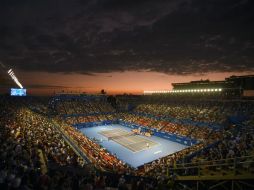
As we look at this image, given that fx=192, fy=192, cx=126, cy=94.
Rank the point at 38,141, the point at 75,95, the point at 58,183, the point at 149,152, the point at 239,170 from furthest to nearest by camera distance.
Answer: the point at 75,95 < the point at 149,152 < the point at 38,141 < the point at 239,170 < the point at 58,183

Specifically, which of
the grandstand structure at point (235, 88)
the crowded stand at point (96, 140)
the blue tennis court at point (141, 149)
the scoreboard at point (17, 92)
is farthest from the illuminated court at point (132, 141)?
the scoreboard at point (17, 92)

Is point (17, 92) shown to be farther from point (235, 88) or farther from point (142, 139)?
point (235, 88)

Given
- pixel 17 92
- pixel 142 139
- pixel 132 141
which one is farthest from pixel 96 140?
pixel 17 92

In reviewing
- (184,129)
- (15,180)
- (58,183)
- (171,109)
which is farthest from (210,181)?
(171,109)

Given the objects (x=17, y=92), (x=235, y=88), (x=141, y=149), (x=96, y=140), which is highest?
(x=235, y=88)

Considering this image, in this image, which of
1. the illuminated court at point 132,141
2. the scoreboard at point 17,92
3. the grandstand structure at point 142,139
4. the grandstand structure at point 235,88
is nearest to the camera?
the grandstand structure at point 142,139

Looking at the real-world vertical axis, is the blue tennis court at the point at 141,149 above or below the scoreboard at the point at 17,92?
below

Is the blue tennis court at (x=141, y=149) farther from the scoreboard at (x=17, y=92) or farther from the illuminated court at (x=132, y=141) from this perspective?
the scoreboard at (x=17, y=92)

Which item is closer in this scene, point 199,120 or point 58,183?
point 58,183

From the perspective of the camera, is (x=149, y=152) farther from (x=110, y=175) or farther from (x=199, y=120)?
(x=110, y=175)
